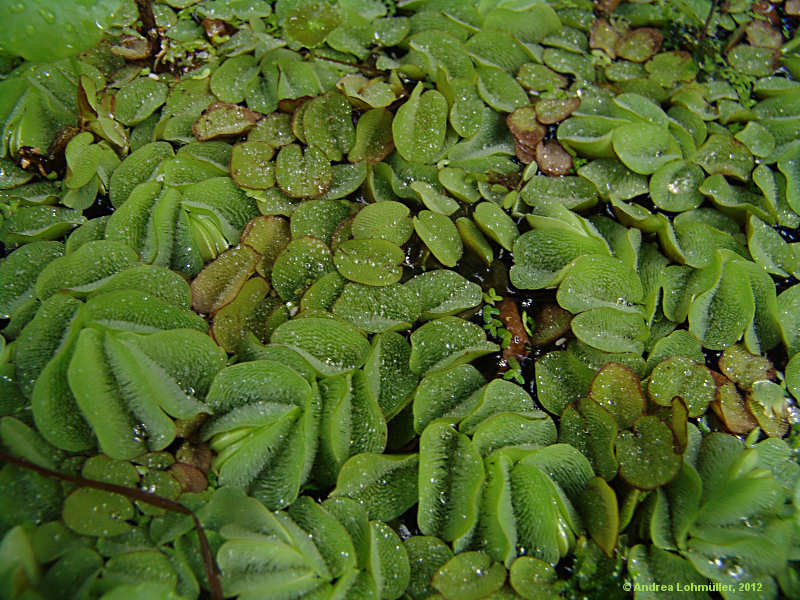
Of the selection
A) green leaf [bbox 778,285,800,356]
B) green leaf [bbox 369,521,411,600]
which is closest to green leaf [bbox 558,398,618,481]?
green leaf [bbox 369,521,411,600]

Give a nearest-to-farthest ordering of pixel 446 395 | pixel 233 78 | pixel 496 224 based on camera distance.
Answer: pixel 446 395
pixel 496 224
pixel 233 78

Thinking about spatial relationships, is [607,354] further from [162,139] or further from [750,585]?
[162,139]

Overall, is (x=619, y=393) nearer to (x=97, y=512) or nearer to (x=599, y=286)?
(x=599, y=286)

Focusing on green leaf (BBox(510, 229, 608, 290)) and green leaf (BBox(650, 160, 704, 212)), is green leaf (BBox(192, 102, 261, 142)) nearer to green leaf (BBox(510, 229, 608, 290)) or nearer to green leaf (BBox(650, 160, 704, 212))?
green leaf (BBox(510, 229, 608, 290))

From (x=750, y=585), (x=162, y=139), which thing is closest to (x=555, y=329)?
(x=750, y=585)

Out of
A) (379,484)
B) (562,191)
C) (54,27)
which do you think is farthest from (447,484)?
(54,27)

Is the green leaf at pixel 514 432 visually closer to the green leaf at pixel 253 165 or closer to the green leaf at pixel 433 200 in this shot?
the green leaf at pixel 433 200
